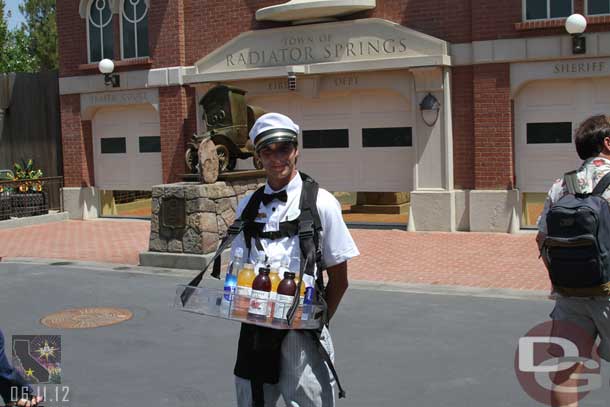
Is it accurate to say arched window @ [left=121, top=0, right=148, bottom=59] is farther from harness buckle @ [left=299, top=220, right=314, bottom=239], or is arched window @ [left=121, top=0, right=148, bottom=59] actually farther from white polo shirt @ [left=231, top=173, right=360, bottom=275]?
harness buckle @ [left=299, top=220, right=314, bottom=239]

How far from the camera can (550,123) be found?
13.7m

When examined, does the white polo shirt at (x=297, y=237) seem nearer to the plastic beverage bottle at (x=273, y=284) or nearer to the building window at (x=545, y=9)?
the plastic beverage bottle at (x=273, y=284)

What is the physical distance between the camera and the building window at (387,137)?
14.9 m

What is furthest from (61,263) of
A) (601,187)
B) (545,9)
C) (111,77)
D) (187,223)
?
(601,187)

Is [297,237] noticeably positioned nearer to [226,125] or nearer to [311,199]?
[311,199]

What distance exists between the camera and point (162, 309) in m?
8.61

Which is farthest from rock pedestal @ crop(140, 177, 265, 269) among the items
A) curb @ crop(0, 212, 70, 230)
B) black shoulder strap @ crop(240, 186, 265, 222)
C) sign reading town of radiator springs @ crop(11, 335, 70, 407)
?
black shoulder strap @ crop(240, 186, 265, 222)

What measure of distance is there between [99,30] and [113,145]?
2563mm

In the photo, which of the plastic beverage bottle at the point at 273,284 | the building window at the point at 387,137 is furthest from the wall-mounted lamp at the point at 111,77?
the plastic beverage bottle at the point at 273,284

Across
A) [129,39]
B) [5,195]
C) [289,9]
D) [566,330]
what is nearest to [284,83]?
[289,9]

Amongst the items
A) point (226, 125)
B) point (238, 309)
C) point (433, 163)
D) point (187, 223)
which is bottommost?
point (187, 223)

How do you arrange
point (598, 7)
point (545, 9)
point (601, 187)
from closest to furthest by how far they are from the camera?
point (601, 187) → point (598, 7) → point (545, 9)

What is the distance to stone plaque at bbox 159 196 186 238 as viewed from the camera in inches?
454

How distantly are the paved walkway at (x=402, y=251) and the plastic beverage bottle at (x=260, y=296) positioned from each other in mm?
6270
